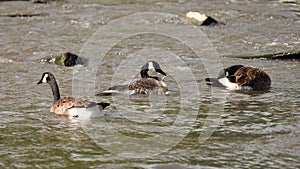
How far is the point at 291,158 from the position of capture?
7059mm

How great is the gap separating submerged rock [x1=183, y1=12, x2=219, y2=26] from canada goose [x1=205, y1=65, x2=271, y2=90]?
8.61m

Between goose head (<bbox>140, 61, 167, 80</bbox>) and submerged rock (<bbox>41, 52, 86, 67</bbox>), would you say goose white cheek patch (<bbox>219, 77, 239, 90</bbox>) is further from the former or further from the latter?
submerged rock (<bbox>41, 52, 86, 67</bbox>)

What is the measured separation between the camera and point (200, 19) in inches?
808

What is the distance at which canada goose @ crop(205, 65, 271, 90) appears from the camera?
11328mm

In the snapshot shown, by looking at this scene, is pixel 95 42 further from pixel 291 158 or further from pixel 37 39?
pixel 291 158

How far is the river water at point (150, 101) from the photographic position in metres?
7.31

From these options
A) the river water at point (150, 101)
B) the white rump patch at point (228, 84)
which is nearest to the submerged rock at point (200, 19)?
the river water at point (150, 101)

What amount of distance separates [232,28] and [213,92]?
9000mm

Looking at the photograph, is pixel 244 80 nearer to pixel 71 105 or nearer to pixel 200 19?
pixel 71 105

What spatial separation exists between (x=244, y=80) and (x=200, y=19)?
9.37 meters

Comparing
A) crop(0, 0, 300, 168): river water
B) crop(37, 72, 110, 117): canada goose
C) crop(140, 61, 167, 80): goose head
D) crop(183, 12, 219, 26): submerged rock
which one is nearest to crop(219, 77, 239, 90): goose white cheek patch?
crop(0, 0, 300, 168): river water

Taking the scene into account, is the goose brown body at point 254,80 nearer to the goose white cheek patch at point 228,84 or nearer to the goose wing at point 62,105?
the goose white cheek patch at point 228,84

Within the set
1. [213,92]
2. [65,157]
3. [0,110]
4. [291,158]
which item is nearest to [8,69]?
[0,110]

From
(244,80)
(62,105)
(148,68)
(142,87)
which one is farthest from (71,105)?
(244,80)
